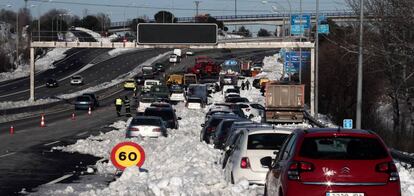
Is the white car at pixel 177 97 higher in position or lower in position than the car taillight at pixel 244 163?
lower

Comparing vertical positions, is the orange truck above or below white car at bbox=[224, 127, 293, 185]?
below

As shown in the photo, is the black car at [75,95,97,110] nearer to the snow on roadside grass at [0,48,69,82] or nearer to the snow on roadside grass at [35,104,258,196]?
the snow on roadside grass at [35,104,258,196]

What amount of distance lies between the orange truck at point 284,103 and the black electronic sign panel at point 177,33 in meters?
18.3

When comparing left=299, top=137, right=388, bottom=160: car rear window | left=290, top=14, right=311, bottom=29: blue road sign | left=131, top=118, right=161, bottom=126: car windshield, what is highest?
left=290, top=14, right=311, bottom=29: blue road sign

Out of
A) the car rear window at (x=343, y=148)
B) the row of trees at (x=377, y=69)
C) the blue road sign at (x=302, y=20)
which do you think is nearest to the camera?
the car rear window at (x=343, y=148)

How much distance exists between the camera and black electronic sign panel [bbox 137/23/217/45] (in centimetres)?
6938

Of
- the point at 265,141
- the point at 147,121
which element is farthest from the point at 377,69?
the point at 265,141

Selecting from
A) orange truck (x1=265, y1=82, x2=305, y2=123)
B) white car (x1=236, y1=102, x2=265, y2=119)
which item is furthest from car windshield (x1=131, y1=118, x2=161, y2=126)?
white car (x1=236, y1=102, x2=265, y2=119)

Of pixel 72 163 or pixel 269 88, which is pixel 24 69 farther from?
pixel 72 163

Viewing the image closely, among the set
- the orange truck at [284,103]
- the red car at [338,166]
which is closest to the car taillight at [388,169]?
the red car at [338,166]

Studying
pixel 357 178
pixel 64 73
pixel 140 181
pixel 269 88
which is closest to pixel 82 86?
pixel 64 73

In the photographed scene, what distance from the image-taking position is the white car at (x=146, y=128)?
1225 inches

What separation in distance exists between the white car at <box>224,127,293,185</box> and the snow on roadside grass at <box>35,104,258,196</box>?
0.85 ft

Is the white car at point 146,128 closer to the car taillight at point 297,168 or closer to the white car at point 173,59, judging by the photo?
the car taillight at point 297,168
